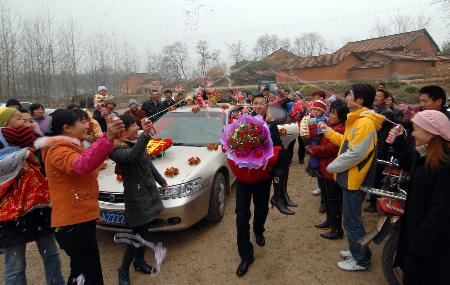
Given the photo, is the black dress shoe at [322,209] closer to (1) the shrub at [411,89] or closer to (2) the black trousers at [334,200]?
(2) the black trousers at [334,200]

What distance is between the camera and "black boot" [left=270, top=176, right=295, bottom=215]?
3443mm

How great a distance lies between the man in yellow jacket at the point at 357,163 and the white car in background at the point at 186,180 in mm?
1640

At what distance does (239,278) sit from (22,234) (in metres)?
2.08

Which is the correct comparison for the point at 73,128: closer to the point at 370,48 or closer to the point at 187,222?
the point at 187,222

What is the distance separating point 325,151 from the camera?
380 centimetres

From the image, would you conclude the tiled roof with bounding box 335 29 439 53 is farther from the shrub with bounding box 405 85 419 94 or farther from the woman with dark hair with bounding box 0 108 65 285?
the woman with dark hair with bounding box 0 108 65 285

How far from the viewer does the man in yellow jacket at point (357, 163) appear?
3.02 metres

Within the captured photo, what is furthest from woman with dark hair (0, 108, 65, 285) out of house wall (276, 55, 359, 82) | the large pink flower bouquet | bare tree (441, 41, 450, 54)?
bare tree (441, 41, 450, 54)

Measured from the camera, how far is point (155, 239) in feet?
13.8

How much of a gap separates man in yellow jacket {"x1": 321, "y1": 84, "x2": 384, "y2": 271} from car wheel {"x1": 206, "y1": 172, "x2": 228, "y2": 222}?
1.66 metres

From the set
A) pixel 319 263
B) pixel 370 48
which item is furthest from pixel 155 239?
pixel 370 48

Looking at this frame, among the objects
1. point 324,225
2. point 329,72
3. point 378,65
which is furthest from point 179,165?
point 329,72

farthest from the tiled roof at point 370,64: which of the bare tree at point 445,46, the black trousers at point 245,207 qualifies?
the black trousers at point 245,207

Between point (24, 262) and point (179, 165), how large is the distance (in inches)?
77.7
